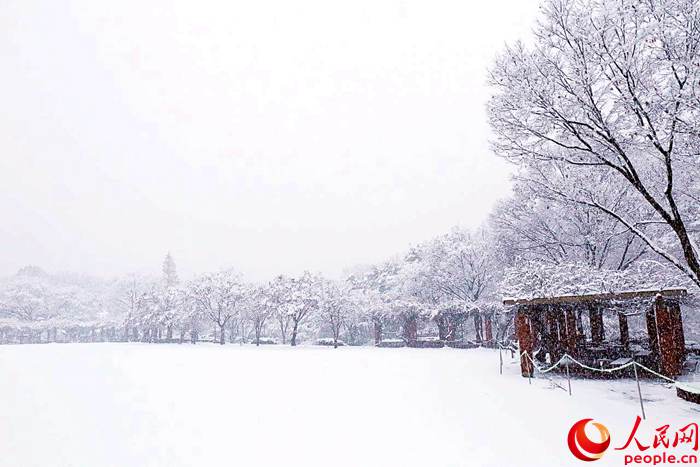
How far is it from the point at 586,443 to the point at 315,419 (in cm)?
570

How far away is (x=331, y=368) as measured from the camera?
21344 mm

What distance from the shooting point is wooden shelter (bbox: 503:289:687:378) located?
46.9 ft

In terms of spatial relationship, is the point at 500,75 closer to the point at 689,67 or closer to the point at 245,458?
the point at 689,67

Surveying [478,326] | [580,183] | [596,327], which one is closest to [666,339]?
[580,183]

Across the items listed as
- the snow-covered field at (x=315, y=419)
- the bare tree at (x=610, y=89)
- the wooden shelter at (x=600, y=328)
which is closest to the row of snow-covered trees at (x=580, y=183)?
the bare tree at (x=610, y=89)

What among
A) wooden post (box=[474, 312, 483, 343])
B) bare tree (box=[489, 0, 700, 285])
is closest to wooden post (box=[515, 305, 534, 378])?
bare tree (box=[489, 0, 700, 285])

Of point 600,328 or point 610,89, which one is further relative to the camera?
point 600,328

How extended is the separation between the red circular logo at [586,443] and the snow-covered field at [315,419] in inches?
6.2

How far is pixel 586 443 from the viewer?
8258 mm

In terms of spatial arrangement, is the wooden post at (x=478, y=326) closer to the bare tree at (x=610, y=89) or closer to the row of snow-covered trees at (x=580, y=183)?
the row of snow-covered trees at (x=580, y=183)

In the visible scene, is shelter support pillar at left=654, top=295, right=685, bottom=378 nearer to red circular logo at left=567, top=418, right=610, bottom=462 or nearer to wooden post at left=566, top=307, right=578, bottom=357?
wooden post at left=566, top=307, right=578, bottom=357

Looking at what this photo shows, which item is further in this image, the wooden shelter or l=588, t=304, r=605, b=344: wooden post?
l=588, t=304, r=605, b=344: wooden post

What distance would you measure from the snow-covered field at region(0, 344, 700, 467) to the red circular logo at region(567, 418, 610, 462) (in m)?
0.16

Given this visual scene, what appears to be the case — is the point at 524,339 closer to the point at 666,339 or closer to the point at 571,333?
the point at 571,333
